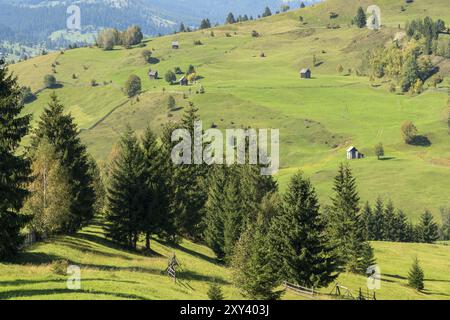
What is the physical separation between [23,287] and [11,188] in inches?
444

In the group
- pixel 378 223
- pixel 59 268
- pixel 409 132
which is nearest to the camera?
pixel 59 268

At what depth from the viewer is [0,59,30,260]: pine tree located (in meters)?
42.5

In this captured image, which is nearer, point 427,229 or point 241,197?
point 241,197

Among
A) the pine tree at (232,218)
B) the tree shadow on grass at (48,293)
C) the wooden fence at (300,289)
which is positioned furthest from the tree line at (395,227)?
the tree shadow on grass at (48,293)

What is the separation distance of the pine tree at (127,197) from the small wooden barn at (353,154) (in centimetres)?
12919

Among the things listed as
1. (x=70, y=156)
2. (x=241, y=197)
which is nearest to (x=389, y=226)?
(x=241, y=197)

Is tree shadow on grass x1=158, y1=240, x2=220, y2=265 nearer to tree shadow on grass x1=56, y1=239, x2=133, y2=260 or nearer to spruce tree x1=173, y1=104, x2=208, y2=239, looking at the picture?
spruce tree x1=173, y1=104, x2=208, y2=239

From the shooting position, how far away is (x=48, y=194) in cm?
5381

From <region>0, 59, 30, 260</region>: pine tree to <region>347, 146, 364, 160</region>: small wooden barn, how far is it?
148398 mm

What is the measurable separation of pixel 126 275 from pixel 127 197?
18.4m

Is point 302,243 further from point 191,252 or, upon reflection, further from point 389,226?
point 389,226

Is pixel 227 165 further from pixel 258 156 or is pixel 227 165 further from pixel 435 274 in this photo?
pixel 435 274

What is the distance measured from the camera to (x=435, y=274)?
8700 centimetres
